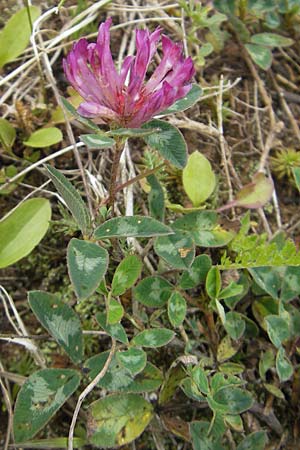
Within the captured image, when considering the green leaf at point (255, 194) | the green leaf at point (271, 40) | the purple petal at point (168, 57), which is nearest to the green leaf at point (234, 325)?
the green leaf at point (255, 194)

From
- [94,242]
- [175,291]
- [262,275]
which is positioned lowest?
[262,275]

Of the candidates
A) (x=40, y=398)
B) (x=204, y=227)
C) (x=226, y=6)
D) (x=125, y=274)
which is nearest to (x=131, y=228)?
(x=125, y=274)

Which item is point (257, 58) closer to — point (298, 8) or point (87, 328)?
point (298, 8)

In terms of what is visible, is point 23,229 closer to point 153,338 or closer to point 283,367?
point 153,338

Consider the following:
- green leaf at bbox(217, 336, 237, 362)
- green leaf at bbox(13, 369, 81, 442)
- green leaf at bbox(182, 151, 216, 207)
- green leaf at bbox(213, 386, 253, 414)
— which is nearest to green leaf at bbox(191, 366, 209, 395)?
green leaf at bbox(213, 386, 253, 414)

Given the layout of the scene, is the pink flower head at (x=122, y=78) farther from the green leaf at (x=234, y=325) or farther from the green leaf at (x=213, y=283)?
the green leaf at (x=234, y=325)

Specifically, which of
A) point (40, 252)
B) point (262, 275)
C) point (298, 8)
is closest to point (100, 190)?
point (40, 252)
